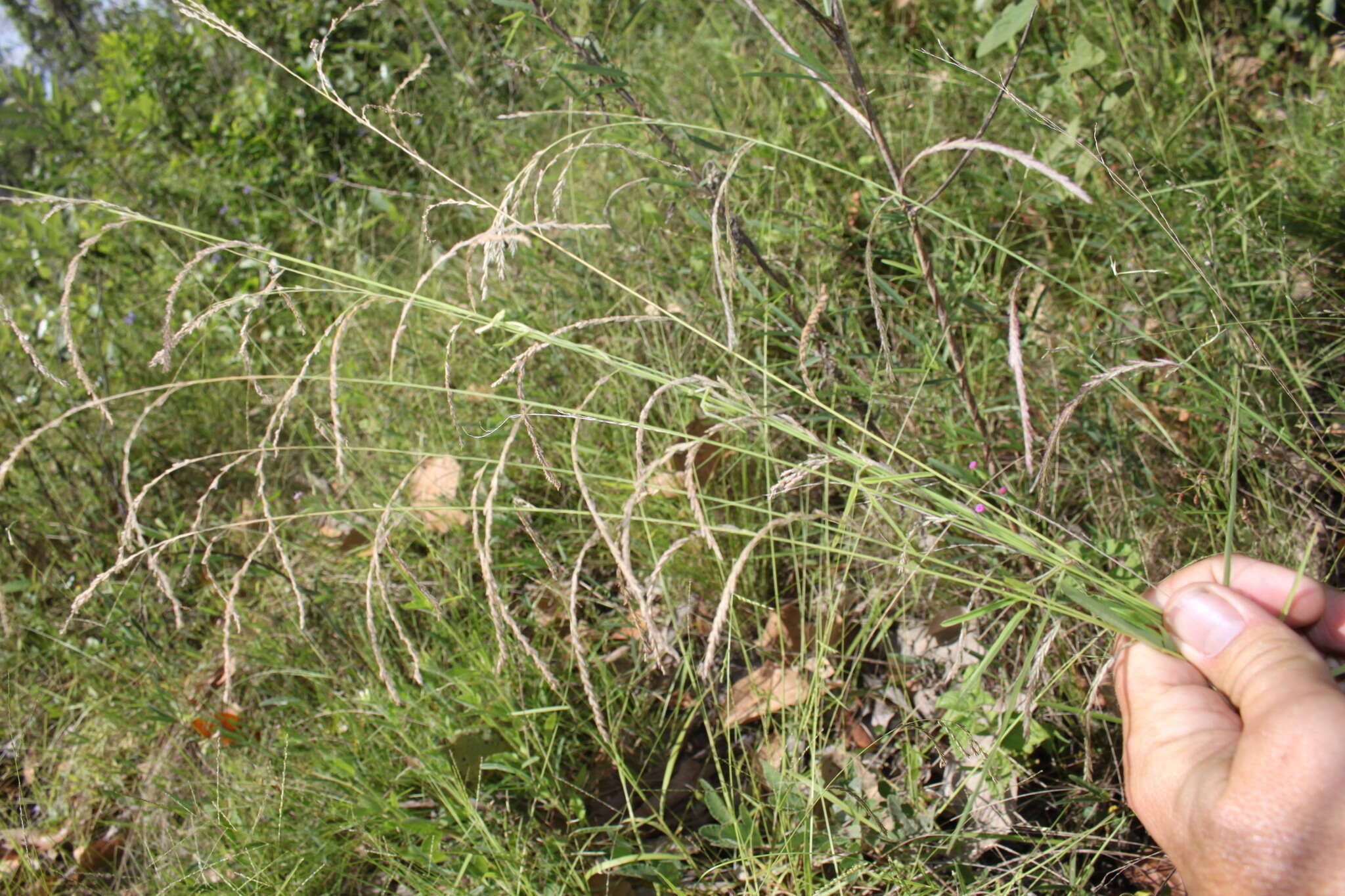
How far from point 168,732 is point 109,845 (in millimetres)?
252

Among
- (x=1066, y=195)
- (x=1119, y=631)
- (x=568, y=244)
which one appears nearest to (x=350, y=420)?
(x=568, y=244)

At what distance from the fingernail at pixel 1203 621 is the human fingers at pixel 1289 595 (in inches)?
1.4

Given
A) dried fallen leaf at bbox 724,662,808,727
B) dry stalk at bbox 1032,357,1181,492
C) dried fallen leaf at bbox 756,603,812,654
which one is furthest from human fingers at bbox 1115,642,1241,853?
dried fallen leaf at bbox 756,603,812,654

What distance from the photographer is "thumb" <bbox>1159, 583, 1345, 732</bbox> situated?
2.91 feet

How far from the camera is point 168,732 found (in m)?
2.06

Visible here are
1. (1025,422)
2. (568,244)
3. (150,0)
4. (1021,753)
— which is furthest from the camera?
(150,0)

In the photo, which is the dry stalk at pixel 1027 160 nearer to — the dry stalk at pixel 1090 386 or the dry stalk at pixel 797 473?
the dry stalk at pixel 1090 386

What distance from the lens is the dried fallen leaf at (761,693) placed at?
1611mm

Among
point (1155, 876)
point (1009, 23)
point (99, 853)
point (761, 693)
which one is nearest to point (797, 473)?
point (761, 693)

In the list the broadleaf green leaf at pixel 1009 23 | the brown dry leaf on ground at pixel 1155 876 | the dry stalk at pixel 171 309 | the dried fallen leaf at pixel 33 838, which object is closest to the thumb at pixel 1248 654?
the brown dry leaf on ground at pixel 1155 876

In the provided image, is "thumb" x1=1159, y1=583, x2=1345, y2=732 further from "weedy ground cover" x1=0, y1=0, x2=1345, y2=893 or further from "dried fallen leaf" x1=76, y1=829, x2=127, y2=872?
"dried fallen leaf" x1=76, y1=829, x2=127, y2=872

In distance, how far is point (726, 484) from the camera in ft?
6.40

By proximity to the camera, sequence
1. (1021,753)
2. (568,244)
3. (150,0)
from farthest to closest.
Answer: (150,0) → (568,244) → (1021,753)

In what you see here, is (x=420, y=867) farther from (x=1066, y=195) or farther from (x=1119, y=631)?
(x=1066, y=195)
